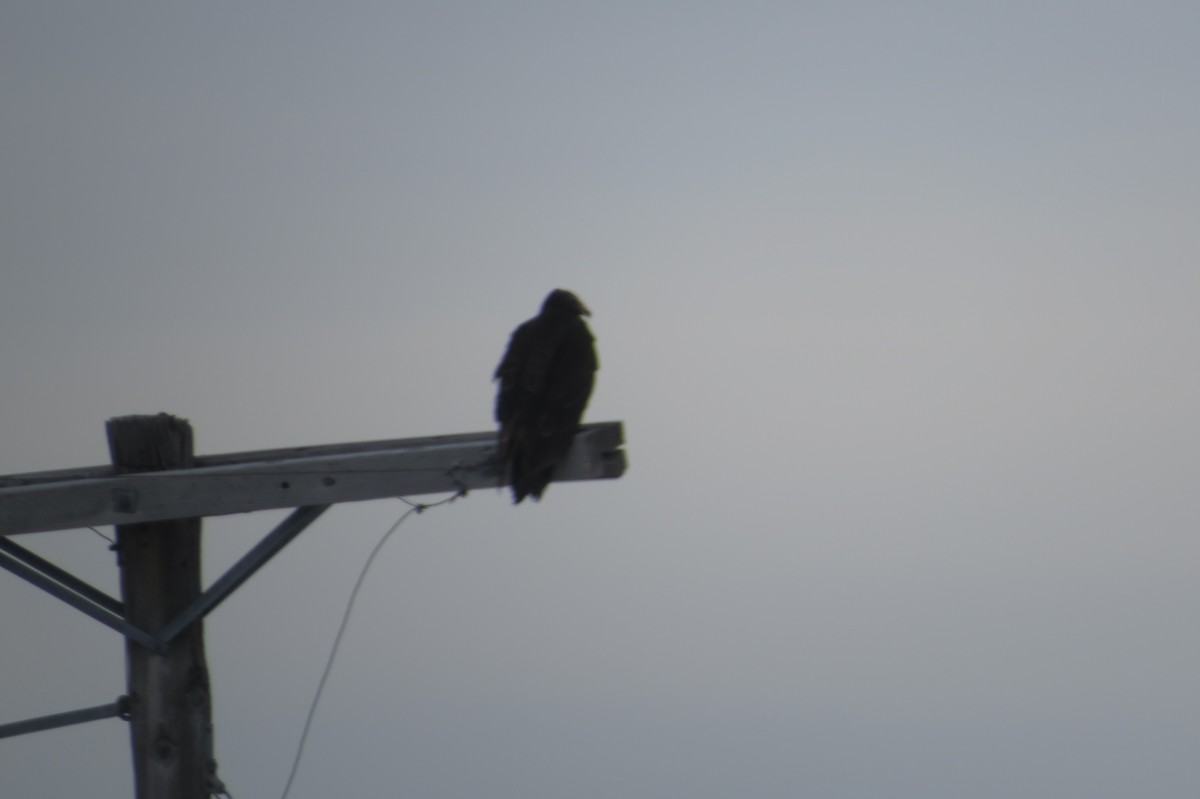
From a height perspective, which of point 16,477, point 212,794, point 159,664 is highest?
point 16,477

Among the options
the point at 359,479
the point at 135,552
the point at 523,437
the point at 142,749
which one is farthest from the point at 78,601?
the point at 523,437

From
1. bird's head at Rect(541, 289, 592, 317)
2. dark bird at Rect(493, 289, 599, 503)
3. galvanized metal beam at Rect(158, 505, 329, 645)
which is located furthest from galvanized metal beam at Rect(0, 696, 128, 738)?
bird's head at Rect(541, 289, 592, 317)

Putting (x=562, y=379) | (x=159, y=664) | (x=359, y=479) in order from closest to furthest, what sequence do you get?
(x=359, y=479) → (x=159, y=664) → (x=562, y=379)

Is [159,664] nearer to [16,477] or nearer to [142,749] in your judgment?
[142,749]

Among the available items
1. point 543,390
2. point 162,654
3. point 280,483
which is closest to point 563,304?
point 543,390

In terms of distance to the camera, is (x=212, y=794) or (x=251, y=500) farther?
(x=212, y=794)

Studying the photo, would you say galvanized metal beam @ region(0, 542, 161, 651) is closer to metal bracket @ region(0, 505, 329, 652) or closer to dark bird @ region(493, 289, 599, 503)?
metal bracket @ region(0, 505, 329, 652)

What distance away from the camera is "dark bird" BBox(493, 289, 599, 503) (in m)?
4.65

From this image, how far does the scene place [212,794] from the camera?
4.96 meters

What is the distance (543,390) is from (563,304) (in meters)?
1.26

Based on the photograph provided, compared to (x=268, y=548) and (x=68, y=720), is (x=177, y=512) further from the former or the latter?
(x=68, y=720)

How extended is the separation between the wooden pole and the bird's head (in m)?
1.91

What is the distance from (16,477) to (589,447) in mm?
2106

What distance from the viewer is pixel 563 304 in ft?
20.8
